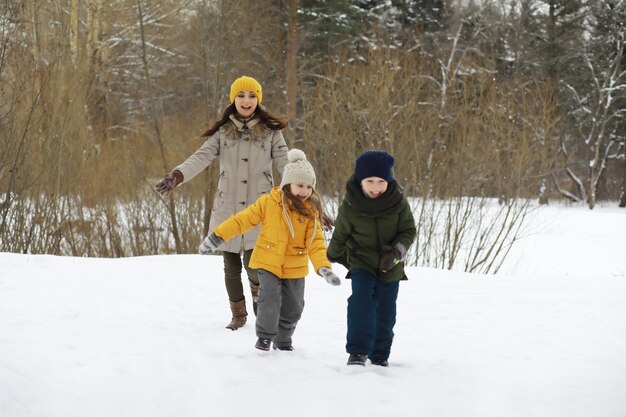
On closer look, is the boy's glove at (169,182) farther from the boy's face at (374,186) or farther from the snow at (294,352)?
the boy's face at (374,186)

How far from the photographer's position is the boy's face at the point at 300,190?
14.0 ft

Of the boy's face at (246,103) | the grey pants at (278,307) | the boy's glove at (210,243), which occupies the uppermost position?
the boy's face at (246,103)

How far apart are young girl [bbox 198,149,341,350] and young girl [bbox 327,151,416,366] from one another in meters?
0.25

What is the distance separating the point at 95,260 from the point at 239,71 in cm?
1024

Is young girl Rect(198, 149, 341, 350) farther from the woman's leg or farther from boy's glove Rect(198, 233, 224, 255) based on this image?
the woman's leg

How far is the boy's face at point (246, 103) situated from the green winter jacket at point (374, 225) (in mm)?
1300

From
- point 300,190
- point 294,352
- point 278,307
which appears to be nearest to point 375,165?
point 300,190

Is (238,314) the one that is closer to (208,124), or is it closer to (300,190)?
(300,190)

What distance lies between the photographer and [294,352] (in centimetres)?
443

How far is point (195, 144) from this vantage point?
541 inches

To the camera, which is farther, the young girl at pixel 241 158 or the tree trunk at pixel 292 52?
the tree trunk at pixel 292 52

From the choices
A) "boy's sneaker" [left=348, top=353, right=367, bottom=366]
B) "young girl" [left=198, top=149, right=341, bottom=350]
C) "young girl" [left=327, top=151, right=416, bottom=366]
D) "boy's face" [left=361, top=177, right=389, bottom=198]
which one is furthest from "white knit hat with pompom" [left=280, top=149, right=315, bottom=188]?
"boy's sneaker" [left=348, top=353, right=367, bottom=366]

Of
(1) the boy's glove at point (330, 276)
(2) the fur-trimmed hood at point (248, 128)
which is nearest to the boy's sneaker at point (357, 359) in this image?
(1) the boy's glove at point (330, 276)

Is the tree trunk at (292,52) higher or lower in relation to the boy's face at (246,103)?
Answer: higher
